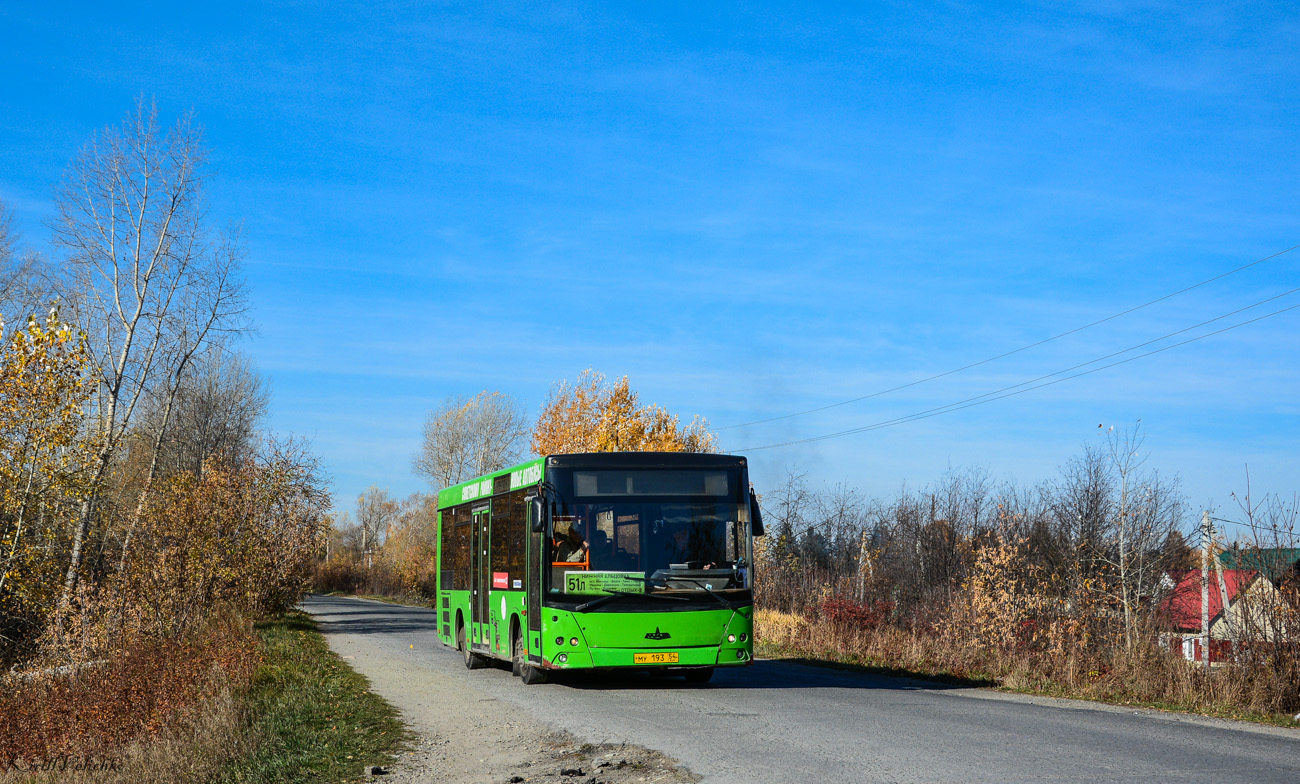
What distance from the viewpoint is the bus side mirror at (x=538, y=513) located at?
14.9 meters

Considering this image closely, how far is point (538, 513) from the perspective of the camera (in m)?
15.1

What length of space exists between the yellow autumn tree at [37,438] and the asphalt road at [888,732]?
32.3 ft

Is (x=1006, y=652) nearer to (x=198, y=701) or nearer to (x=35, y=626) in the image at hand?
(x=198, y=701)

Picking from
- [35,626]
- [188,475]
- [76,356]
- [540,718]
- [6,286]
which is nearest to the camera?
[540,718]

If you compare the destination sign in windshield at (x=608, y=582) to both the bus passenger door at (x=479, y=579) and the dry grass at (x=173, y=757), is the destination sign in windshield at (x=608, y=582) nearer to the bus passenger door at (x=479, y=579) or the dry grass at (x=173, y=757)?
the bus passenger door at (x=479, y=579)

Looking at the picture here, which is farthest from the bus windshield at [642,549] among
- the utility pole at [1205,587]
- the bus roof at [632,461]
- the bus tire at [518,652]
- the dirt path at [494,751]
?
the utility pole at [1205,587]

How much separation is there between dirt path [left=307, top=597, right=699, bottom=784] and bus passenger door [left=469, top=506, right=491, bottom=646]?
2385mm

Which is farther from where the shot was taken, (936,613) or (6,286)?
(6,286)

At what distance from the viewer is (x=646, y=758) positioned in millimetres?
9438

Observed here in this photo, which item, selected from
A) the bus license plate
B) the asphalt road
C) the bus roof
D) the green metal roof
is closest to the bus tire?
the asphalt road

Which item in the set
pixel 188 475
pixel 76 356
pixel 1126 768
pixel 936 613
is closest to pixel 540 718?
pixel 1126 768

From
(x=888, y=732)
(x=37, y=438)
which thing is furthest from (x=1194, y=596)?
(x=37, y=438)

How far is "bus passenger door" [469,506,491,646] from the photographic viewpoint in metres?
18.5

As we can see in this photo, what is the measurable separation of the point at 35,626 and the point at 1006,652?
21519 millimetres
